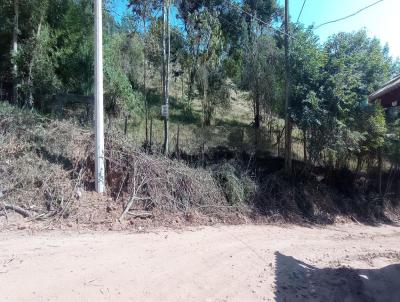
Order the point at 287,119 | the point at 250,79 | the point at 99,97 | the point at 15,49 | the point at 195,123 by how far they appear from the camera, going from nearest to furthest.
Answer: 1. the point at 99,97
2. the point at 15,49
3. the point at 287,119
4. the point at 250,79
5. the point at 195,123

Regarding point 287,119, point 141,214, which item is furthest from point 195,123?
point 141,214

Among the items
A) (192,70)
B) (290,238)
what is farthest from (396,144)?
(192,70)

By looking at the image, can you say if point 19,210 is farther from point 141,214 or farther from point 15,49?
point 15,49

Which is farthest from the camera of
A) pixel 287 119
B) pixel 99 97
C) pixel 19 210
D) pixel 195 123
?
pixel 195 123

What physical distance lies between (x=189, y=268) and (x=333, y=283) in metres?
2.76

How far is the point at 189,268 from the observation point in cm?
682

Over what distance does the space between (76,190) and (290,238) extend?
5.76 meters

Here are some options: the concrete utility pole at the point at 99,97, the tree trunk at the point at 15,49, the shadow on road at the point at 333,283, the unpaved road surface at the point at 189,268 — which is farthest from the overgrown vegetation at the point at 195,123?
the shadow on road at the point at 333,283

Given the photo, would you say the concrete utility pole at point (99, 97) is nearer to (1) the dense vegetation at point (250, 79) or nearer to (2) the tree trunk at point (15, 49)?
(1) the dense vegetation at point (250, 79)

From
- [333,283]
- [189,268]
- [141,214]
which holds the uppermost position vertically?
[141,214]

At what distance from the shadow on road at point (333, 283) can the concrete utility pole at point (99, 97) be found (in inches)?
198

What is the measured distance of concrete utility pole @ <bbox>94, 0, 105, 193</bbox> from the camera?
962 centimetres

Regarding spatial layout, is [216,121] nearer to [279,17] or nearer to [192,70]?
[192,70]

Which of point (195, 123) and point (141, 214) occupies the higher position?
point (195, 123)
